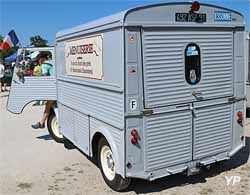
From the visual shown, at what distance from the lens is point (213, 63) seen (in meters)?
5.48

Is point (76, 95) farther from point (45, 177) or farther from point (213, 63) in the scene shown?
point (213, 63)

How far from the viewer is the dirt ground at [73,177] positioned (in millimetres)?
5363

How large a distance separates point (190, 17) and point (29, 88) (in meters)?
4.31

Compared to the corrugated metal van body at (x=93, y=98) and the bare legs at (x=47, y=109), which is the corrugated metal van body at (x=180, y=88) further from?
the bare legs at (x=47, y=109)

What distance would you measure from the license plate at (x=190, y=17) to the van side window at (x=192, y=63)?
0.34 m

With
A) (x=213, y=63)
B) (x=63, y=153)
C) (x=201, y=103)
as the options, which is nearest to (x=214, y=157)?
(x=201, y=103)

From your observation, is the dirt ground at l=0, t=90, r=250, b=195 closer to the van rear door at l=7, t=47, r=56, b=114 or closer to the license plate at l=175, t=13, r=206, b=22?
the van rear door at l=7, t=47, r=56, b=114

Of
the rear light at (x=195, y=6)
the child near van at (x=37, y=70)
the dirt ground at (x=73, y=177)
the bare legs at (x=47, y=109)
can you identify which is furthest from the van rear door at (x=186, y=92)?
the child near van at (x=37, y=70)

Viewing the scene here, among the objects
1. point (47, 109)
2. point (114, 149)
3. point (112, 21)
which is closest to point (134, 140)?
point (114, 149)

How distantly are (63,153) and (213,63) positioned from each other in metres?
3.54

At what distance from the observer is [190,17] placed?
516cm

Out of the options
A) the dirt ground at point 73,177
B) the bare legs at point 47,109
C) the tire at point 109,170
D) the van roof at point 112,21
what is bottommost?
the dirt ground at point 73,177

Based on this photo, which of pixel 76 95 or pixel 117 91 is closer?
pixel 117 91

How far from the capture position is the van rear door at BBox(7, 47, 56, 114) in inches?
320
